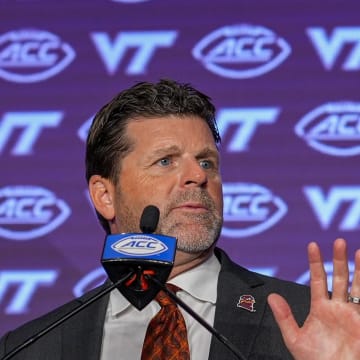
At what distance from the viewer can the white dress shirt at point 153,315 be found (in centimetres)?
273

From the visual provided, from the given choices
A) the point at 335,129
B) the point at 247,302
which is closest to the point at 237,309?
the point at 247,302

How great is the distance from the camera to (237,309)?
2.73 meters

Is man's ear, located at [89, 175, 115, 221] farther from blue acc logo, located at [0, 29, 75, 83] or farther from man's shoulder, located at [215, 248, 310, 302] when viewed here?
blue acc logo, located at [0, 29, 75, 83]

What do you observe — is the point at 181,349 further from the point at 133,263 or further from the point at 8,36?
the point at 8,36

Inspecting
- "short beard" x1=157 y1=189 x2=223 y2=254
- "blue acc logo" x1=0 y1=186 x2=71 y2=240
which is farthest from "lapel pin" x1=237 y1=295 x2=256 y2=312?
"blue acc logo" x1=0 y1=186 x2=71 y2=240

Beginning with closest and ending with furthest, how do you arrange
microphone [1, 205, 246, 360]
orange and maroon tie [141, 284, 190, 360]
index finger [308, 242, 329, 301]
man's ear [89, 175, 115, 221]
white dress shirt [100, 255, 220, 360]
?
1. microphone [1, 205, 246, 360]
2. index finger [308, 242, 329, 301]
3. orange and maroon tie [141, 284, 190, 360]
4. white dress shirt [100, 255, 220, 360]
5. man's ear [89, 175, 115, 221]

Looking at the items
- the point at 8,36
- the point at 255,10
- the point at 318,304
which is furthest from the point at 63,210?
the point at 318,304

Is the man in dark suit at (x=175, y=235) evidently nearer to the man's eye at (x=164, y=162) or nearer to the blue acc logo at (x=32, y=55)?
the man's eye at (x=164, y=162)

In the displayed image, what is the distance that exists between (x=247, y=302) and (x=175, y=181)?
1.31 ft

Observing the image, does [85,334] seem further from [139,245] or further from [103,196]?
[139,245]

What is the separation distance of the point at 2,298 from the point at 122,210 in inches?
39.1

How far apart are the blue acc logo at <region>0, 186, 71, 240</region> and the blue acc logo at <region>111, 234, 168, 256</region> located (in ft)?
5.80

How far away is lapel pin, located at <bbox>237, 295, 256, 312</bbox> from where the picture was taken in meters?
2.74

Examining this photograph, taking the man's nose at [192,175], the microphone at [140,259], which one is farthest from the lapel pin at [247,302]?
the microphone at [140,259]
